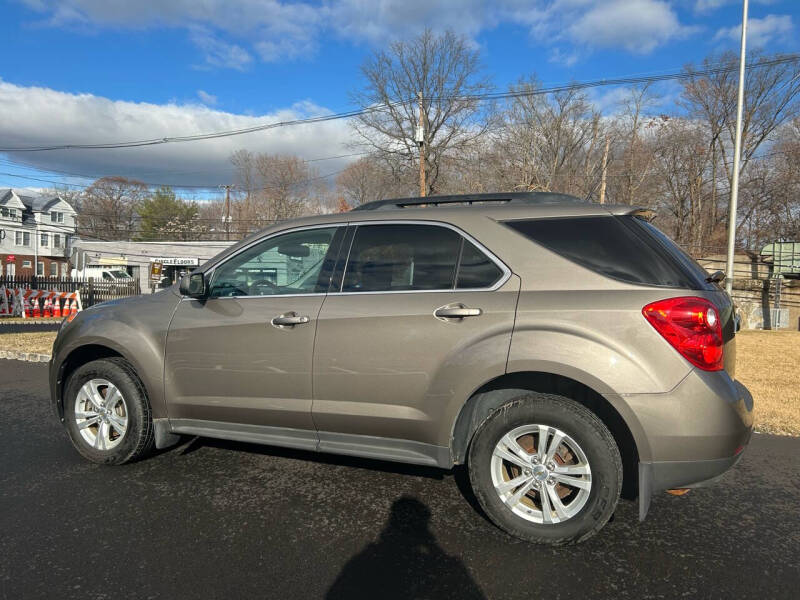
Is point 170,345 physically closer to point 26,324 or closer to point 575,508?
point 575,508

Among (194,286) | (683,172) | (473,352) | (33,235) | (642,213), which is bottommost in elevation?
(473,352)

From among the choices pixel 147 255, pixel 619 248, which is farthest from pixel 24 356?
pixel 147 255

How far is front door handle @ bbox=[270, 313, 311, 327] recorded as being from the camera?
335 cm

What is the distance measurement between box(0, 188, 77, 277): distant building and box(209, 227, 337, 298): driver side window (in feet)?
177

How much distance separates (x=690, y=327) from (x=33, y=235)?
6502 cm

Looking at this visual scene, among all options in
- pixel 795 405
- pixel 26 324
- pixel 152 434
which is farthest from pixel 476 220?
pixel 26 324

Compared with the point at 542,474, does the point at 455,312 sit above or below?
above

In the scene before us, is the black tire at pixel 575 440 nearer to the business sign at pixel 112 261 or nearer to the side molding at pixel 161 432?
the side molding at pixel 161 432

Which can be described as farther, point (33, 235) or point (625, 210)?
point (33, 235)

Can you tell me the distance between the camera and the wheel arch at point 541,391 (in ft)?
9.39

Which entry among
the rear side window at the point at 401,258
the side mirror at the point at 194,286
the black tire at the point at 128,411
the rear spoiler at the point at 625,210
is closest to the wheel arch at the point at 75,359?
the black tire at the point at 128,411

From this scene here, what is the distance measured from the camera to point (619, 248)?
9.46ft

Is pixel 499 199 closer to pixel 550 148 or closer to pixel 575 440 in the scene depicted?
pixel 575 440

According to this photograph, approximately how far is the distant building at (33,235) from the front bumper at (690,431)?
184ft
